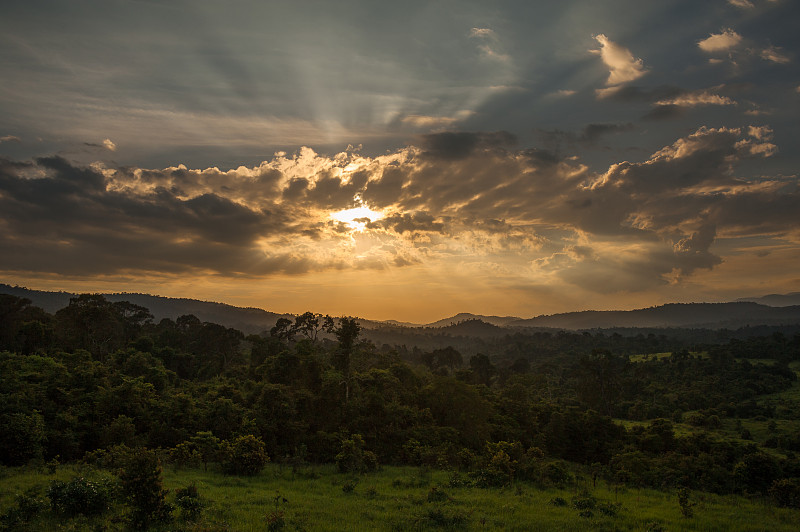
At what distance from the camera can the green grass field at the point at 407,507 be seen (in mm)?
18125

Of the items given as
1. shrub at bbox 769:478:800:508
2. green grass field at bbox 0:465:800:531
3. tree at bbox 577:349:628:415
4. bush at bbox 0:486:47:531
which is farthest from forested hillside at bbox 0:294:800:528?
bush at bbox 0:486:47:531

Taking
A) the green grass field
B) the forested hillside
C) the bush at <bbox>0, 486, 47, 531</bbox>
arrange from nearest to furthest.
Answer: the bush at <bbox>0, 486, 47, 531</bbox>, the green grass field, the forested hillside

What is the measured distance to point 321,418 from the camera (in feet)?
138

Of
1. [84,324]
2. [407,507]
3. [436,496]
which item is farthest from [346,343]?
[84,324]

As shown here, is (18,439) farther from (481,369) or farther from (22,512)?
(481,369)

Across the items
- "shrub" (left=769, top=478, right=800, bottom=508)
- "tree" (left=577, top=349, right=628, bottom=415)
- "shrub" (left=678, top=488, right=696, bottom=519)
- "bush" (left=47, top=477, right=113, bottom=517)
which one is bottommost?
"tree" (left=577, top=349, right=628, bottom=415)

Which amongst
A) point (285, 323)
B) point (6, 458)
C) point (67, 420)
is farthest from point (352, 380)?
point (285, 323)

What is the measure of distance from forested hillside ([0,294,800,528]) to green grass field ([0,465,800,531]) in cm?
318

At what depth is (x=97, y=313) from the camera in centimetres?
6134

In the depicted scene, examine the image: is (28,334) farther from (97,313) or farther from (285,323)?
(285,323)

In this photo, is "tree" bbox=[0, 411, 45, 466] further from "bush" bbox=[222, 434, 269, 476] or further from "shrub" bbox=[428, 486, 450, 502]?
"shrub" bbox=[428, 486, 450, 502]

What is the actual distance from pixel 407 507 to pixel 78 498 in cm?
1430

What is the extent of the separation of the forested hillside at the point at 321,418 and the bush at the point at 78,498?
11.2 meters

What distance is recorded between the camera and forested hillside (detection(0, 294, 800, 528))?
101 ft
